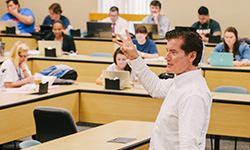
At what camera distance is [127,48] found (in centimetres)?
223

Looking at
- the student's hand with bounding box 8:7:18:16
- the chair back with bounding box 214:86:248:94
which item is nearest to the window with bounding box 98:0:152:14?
the student's hand with bounding box 8:7:18:16

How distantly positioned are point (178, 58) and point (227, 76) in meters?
3.87

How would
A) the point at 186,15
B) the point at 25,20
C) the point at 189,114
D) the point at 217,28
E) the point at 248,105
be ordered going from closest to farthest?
1. the point at 189,114
2. the point at 248,105
3. the point at 217,28
4. the point at 25,20
5. the point at 186,15

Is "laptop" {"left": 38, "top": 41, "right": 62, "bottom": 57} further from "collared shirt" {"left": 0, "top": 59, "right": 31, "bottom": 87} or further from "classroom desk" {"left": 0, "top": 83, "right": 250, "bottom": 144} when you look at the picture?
"classroom desk" {"left": 0, "top": 83, "right": 250, "bottom": 144}

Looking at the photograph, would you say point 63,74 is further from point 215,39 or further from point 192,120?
point 192,120

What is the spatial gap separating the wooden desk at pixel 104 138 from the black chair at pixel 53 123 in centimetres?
17

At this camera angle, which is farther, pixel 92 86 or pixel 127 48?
pixel 92 86

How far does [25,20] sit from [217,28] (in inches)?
143

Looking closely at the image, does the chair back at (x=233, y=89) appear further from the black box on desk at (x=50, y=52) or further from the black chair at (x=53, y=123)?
the black box on desk at (x=50, y=52)

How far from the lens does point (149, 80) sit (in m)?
2.31

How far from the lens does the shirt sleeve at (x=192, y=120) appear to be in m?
1.79

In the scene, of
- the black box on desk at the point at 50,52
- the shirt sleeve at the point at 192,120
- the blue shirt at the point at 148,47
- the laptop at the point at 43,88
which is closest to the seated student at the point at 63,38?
the black box on desk at the point at 50,52

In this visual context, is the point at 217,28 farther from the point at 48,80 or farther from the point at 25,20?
the point at 48,80

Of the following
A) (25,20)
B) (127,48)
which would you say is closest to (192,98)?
(127,48)
